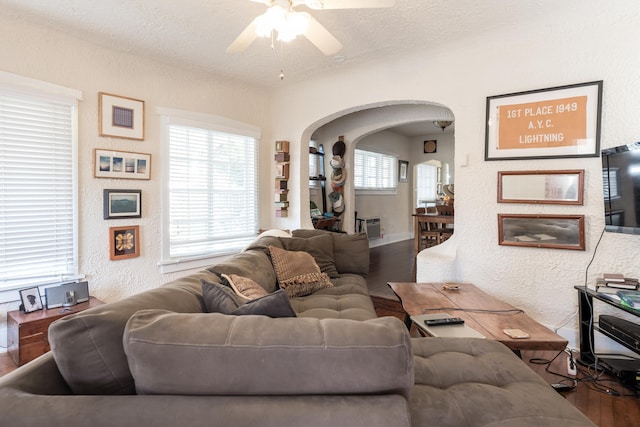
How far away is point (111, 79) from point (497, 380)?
12.7ft

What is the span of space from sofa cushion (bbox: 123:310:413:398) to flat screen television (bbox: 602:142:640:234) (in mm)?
2272

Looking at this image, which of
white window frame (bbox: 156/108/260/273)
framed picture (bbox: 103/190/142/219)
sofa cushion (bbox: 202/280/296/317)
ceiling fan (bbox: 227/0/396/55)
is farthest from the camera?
white window frame (bbox: 156/108/260/273)

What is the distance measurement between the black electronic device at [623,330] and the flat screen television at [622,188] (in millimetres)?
601

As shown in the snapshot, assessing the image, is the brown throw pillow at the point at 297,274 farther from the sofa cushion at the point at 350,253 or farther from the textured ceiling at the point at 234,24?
the textured ceiling at the point at 234,24

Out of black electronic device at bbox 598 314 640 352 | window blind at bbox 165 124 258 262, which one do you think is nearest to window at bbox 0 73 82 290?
window blind at bbox 165 124 258 262

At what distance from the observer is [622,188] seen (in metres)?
2.20

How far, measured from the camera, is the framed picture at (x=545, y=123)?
2.54 meters

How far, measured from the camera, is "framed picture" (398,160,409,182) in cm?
812

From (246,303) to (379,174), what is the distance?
21.4 feet

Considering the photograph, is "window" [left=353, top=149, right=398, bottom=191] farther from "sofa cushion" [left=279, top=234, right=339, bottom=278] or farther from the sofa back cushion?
the sofa back cushion

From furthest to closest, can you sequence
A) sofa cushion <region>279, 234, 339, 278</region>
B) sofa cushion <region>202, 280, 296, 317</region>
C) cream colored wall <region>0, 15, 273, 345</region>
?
sofa cushion <region>279, 234, 339, 278</region>, cream colored wall <region>0, 15, 273, 345</region>, sofa cushion <region>202, 280, 296, 317</region>

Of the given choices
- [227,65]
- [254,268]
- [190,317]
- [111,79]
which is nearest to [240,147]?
[227,65]

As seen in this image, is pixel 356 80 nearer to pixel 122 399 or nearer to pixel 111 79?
pixel 111 79

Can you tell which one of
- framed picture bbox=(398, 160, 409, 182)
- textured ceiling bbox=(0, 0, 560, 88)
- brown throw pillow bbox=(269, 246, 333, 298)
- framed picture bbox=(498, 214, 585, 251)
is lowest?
brown throw pillow bbox=(269, 246, 333, 298)
